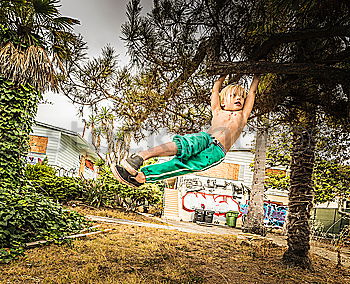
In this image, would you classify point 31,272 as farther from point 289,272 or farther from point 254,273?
point 289,272

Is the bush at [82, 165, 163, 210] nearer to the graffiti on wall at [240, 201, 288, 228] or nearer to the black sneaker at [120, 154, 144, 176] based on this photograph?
the graffiti on wall at [240, 201, 288, 228]

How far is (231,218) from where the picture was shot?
14531mm

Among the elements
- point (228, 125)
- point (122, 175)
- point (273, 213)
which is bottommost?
point (273, 213)

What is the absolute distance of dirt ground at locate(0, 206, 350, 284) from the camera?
369 centimetres

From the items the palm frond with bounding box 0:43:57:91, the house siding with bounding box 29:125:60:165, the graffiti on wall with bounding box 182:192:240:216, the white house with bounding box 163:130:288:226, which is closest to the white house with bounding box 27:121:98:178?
the house siding with bounding box 29:125:60:165

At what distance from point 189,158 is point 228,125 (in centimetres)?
73

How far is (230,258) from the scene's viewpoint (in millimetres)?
5668

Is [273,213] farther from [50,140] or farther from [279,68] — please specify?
[279,68]

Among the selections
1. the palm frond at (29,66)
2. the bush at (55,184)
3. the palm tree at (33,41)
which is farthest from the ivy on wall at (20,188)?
the bush at (55,184)

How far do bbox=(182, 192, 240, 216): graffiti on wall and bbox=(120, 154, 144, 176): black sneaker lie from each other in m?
13.5

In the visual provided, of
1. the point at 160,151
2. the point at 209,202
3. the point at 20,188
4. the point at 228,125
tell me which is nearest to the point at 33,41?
the point at 20,188

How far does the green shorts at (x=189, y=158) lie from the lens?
2342mm

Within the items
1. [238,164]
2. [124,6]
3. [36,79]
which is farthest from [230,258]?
[238,164]

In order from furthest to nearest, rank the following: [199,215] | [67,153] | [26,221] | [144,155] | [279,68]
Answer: [67,153], [199,215], [26,221], [279,68], [144,155]
